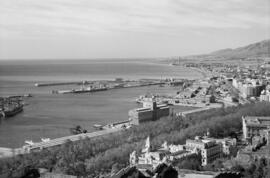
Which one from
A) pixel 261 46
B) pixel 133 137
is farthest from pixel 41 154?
pixel 261 46

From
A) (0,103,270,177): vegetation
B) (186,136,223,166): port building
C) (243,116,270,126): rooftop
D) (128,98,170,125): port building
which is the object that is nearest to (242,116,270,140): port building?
(243,116,270,126): rooftop

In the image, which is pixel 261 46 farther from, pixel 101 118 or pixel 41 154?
pixel 41 154

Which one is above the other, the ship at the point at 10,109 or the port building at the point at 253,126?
the port building at the point at 253,126

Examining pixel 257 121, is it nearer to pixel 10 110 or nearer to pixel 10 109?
pixel 10 110

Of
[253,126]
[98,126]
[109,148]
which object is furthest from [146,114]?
[109,148]

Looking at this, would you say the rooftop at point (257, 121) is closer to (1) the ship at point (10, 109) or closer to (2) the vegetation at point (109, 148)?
(2) the vegetation at point (109, 148)

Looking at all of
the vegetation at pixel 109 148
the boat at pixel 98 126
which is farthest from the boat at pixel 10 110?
the vegetation at pixel 109 148

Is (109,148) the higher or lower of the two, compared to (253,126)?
lower

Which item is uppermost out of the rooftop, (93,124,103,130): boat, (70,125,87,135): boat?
the rooftop

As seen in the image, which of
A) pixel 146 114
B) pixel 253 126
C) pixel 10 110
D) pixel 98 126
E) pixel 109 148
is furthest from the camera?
pixel 10 110

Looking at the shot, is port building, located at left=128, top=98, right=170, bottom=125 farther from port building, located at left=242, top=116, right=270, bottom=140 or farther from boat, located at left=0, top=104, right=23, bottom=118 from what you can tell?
boat, located at left=0, top=104, right=23, bottom=118
